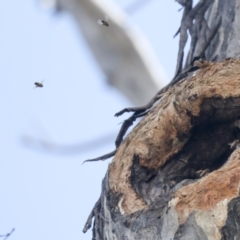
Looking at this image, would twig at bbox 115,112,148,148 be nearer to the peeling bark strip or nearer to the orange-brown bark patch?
the peeling bark strip

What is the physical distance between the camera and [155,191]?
1047mm

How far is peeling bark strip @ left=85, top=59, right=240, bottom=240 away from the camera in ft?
2.98

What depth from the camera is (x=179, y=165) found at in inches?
43.5

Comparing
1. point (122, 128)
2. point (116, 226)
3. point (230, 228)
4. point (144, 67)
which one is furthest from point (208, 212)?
point (144, 67)

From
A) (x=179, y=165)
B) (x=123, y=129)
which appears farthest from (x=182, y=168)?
(x=123, y=129)

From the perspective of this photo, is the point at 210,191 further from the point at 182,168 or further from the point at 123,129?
the point at 123,129

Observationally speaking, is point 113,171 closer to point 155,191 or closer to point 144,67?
point 155,191

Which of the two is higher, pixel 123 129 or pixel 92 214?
pixel 123 129

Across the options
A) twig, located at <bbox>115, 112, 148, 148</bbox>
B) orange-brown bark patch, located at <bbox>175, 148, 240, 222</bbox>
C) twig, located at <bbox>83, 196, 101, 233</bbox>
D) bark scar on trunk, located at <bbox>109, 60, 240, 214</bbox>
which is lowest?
orange-brown bark patch, located at <bbox>175, 148, 240, 222</bbox>

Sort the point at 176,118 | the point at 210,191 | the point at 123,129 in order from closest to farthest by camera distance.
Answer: the point at 210,191, the point at 176,118, the point at 123,129

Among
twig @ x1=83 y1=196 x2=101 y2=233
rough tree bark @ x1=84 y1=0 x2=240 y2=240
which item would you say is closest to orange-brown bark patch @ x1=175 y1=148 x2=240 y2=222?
rough tree bark @ x1=84 y1=0 x2=240 y2=240

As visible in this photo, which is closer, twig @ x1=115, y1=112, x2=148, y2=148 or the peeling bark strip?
the peeling bark strip

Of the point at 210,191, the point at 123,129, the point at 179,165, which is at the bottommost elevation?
the point at 210,191

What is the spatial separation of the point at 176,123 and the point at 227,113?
94 mm
